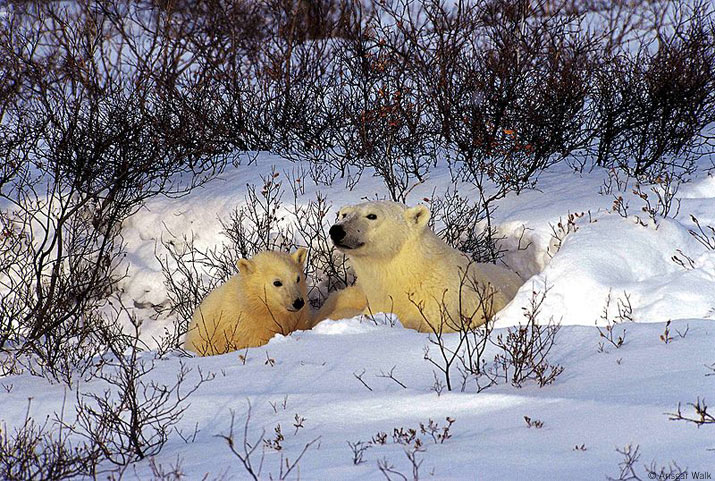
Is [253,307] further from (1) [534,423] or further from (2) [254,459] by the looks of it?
(1) [534,423]

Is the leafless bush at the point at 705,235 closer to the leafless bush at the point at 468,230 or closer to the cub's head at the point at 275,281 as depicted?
the leafless bush at the point at 468,230

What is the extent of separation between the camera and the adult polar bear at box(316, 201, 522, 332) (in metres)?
5.20

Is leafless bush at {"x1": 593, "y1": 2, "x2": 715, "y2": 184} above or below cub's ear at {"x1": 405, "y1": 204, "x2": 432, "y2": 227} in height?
above

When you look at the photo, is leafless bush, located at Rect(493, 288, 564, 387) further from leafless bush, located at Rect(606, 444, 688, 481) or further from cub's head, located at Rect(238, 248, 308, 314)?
cub's head, located at Rect(238, 248, 308, 314)

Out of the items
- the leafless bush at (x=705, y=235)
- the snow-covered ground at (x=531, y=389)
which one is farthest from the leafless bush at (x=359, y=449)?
the leafless bush at (x=705, y=235)

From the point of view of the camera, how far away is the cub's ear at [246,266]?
568 cm

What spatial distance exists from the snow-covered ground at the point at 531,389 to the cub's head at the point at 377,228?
2.36 feet

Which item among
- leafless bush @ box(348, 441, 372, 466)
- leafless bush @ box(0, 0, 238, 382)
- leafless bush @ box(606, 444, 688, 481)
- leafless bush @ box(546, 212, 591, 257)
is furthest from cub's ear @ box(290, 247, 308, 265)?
leafless bush @ box(606, 444, 688, 481)

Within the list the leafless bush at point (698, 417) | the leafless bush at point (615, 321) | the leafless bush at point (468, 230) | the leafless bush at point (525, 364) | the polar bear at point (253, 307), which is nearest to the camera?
the leafless bush at point (698, 417)

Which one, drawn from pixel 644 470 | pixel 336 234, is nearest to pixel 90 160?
pixel 336 234

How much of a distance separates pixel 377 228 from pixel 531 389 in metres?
2.31

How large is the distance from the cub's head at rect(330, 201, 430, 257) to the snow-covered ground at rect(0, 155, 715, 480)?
718 millimetres

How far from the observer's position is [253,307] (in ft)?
18.9

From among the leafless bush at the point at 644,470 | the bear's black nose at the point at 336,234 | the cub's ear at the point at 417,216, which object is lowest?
the leafless bush at the point at 644,470
